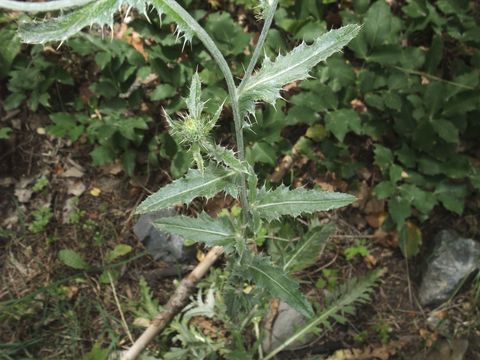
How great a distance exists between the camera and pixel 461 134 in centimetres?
347

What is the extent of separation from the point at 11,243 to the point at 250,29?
2.29 m

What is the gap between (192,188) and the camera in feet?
6.21

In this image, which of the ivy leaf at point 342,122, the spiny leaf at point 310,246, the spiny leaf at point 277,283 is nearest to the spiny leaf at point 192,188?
the spiny leaf at point 277,283

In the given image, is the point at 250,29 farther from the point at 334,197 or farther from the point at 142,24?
the point at 334,197

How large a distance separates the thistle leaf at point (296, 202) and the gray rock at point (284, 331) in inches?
48.6

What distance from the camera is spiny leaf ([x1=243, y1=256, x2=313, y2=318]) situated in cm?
210

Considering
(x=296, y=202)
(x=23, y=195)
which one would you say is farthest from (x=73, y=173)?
(x=296, y=202)

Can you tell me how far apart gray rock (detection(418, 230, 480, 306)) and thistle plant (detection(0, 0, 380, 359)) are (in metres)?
1.34

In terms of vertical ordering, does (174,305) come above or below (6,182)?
below

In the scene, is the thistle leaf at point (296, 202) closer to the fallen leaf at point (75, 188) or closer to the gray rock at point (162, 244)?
the gray rock at point (162, 244)

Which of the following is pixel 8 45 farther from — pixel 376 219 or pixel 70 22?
pixel 376 219

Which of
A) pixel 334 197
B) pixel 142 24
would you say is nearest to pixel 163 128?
pixel 142 24

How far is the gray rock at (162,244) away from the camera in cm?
336

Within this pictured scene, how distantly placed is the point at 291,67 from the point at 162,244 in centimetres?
198
